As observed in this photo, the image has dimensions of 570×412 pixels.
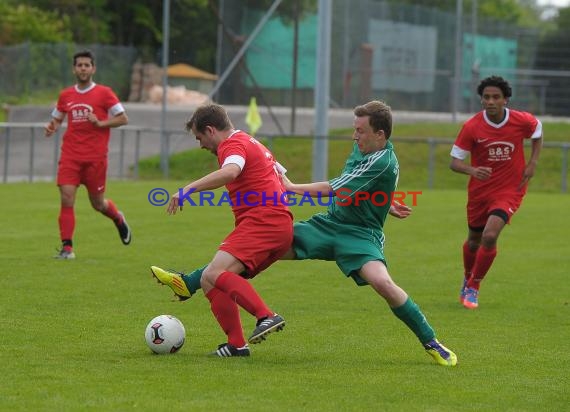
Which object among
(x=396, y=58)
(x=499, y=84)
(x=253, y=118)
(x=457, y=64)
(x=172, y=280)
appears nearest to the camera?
(x=172, y=280)

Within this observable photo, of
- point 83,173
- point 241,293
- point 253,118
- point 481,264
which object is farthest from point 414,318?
point 253,118

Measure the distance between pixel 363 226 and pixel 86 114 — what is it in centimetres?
623

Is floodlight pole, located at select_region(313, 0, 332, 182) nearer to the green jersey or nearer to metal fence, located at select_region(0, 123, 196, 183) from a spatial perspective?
metal fence, located at select_region(0, 123, 196, 183)

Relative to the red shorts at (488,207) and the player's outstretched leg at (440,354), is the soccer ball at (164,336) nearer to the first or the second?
the player's outstretched leg at (440,354)

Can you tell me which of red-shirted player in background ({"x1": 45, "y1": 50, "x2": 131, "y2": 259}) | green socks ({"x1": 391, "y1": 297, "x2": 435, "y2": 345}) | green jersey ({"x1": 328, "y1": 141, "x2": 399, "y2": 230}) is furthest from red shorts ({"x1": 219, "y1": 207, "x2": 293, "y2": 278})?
red-shirted player in background ({"x1": 45, "y1": 50, "x2": 131, "y2": 259})

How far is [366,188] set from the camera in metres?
7.36

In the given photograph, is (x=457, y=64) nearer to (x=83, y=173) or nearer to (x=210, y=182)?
(x=83, y=173)

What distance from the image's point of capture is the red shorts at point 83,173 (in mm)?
12852

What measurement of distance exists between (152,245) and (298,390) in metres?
8.42

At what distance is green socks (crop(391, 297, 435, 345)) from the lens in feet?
23.8

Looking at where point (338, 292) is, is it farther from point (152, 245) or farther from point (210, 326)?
point (152, 245)

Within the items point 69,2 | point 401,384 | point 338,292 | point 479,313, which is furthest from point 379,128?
point 69,2

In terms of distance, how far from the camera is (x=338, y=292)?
36.0 feet

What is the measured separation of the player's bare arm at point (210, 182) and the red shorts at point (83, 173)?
20.2ft
